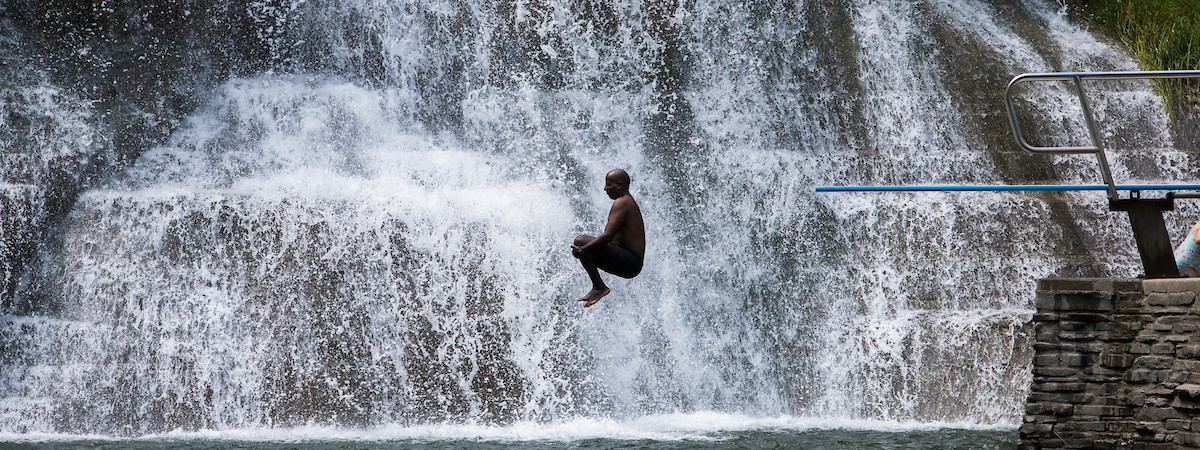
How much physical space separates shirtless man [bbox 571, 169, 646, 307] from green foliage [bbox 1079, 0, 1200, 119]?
9.97 m

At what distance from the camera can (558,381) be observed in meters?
12.5

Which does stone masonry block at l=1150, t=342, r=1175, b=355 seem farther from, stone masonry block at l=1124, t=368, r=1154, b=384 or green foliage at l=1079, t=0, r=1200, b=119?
green foliage at l=1079, t=0, r=1200, b=119

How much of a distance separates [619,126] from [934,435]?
5.75m

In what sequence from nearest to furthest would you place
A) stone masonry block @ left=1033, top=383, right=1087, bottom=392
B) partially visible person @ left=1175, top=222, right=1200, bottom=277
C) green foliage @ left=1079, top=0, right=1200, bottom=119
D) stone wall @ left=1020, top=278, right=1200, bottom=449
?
stone wall @ left=1020, top=278, right=1200, bottom=449
stone masonry block @ left=1033, top=383, right=1087, bottom=392
partially visible person @ left=1175, top=222, right=1200, bottom=277
green foliage @ left=1079, top=0, right=1200, bottom=119

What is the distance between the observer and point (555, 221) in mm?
13883

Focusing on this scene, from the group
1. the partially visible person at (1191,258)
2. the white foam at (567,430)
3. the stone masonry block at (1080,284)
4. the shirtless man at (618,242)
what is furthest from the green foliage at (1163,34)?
the shirtless man at (618,242)

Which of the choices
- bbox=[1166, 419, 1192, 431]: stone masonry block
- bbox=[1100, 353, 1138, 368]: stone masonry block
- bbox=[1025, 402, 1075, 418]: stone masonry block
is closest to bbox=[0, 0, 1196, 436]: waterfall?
bbox=[1025, 402, 1075, 418]: stone masonry block

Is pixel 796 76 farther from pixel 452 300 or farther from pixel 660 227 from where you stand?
pixel 452 300

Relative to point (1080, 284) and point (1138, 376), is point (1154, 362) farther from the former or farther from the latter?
point (1080, 284)

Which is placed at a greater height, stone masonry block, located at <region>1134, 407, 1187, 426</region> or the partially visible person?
the partially visible person

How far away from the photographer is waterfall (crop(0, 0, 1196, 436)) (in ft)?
40.8

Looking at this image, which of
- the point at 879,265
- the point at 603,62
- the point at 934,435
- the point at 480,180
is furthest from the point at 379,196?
the point at 934,435

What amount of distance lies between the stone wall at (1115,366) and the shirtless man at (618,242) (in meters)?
2.61

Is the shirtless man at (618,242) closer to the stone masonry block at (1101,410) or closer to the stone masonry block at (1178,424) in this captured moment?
the stone masonry block at (1101,410)
